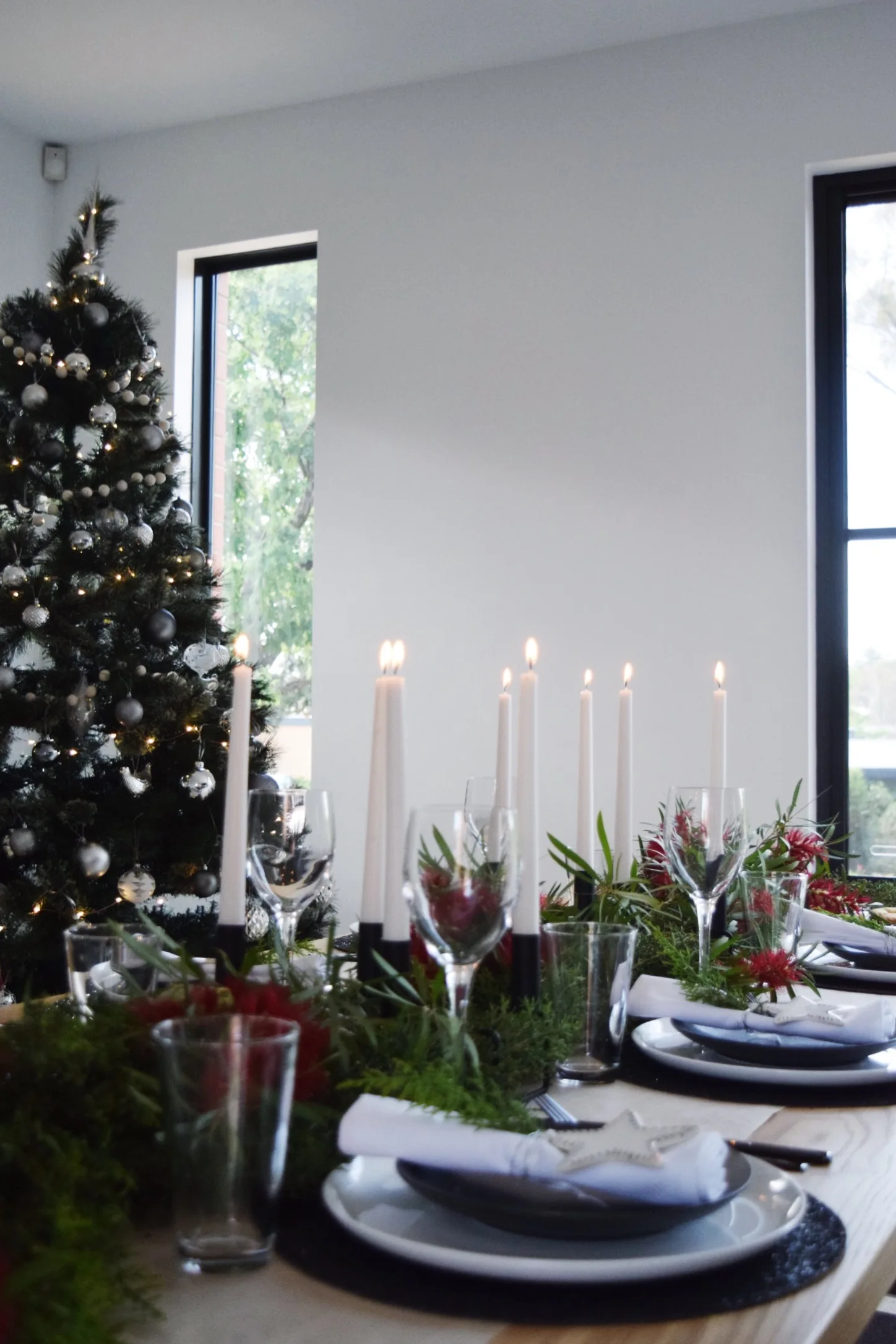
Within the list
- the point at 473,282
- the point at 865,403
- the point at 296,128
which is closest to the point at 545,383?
the point at 473,282

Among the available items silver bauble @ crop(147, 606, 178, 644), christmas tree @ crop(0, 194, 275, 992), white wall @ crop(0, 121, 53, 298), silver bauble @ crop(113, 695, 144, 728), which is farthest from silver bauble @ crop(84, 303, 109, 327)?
white wall @ crop(0, 121, 53, 298)

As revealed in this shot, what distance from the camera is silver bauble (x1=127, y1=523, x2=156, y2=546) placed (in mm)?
2770

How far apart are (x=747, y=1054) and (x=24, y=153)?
4133 mm

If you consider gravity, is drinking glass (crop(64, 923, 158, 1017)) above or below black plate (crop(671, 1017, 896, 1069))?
above

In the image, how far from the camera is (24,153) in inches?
167

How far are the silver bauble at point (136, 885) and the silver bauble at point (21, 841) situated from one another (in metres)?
0.19

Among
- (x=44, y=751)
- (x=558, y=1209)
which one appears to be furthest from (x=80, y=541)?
(x=558, y=1209)

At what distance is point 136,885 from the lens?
8.63 ft

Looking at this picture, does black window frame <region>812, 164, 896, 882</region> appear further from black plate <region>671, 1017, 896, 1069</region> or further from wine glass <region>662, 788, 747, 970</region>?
black plate <region>671, 1017, 896, 1069</region>

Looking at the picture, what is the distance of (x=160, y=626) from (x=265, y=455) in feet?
5.16

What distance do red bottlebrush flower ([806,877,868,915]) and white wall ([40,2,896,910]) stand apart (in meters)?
1.59

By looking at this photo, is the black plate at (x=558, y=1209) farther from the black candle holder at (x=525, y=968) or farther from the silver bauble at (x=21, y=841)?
the silver bauble at (x=21, y=841)

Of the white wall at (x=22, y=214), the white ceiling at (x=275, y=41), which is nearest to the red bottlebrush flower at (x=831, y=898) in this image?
the white ceiling at (x=275, y=41)

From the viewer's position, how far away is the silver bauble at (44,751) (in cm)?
263
